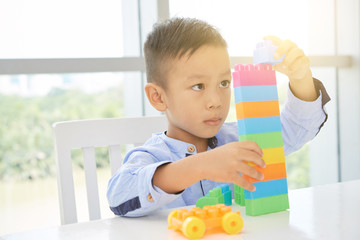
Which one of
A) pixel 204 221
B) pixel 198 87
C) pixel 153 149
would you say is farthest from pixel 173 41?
pixel 204 221

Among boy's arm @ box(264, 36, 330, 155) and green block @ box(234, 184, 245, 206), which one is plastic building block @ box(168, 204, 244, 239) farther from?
boy's arm @ box(264, 36, 330, 155)

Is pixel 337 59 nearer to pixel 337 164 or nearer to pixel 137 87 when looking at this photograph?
pixel 337 164

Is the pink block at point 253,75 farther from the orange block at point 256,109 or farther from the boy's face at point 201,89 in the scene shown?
the boy's face at point 201,89

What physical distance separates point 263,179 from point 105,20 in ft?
3.65

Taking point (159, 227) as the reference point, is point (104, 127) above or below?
above

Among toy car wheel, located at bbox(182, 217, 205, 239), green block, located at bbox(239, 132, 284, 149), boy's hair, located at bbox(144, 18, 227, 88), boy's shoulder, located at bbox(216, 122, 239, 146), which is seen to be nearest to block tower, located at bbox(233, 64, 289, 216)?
green block, located at bbox(239, 132, 284, 149)

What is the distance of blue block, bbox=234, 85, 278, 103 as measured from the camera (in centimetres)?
63

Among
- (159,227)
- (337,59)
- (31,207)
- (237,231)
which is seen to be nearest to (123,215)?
(159,227)

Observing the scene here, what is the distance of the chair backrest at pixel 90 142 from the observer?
857 mm

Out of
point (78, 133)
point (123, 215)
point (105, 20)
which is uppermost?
point (105, 20)

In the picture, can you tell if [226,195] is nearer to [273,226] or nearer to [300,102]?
[273,226]

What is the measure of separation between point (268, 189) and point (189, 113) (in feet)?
0.89

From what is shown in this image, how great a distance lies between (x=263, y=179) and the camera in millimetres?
631

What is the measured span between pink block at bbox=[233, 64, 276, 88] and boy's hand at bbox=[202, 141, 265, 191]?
0.30 ft
